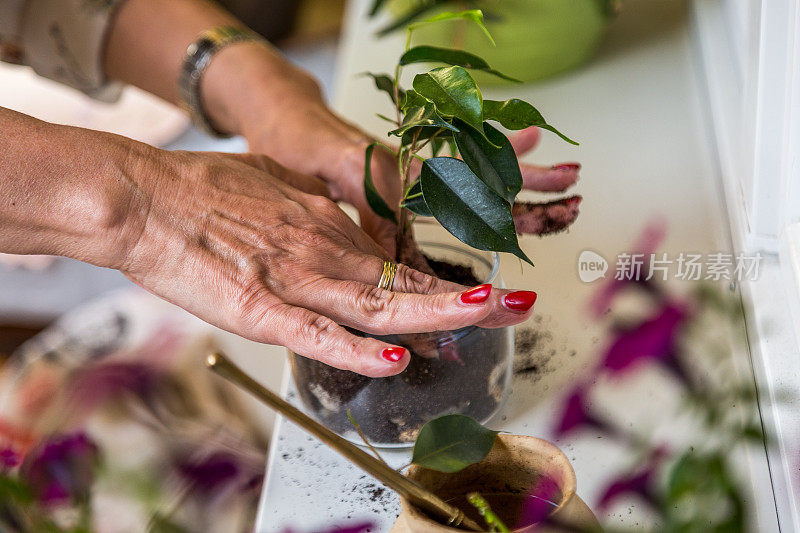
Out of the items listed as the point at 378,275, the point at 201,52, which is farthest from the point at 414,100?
the point at 201,52

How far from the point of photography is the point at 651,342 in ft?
1.32

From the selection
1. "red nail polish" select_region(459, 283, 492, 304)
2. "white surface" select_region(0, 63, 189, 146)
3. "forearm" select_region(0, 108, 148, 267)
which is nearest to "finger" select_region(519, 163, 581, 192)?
"red nail polish" select_region(459, 283, 492, 304)

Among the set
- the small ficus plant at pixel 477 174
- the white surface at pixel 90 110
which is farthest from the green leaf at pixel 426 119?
the white surface at pixel 90 110

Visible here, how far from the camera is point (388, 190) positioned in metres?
0.70

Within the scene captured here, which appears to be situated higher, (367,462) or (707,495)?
(707,495)

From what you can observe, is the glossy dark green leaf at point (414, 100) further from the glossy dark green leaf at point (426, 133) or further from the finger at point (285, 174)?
the finger at point (285, 174)

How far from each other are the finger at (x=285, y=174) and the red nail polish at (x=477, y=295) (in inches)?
9.3

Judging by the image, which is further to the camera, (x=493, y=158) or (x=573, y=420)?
(x=493, y=158)

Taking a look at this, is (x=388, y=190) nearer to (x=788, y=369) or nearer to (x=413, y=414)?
(x=413, y=414)

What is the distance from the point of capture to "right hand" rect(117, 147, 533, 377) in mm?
494

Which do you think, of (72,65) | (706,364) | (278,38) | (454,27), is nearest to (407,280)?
(706,364)

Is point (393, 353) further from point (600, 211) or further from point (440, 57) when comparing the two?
point (600, 211)

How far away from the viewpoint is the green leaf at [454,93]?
451 mm

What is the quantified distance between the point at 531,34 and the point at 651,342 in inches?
22.6
